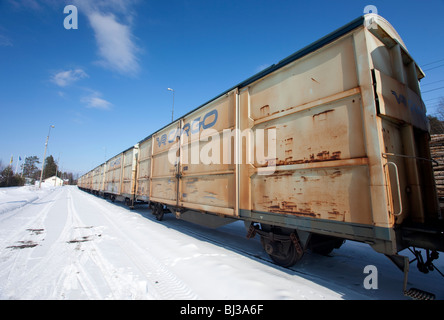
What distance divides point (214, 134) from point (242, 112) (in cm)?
99

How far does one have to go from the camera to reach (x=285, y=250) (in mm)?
3340

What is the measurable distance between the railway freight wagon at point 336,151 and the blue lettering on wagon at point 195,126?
0.63 meters

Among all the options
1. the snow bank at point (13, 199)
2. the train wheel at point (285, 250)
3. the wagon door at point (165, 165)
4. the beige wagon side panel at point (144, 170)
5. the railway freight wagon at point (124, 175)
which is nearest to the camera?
the train wheel at point (285, 250)

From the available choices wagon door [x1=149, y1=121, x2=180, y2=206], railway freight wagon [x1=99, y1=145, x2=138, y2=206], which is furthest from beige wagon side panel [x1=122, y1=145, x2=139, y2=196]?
wagon door [x1=149, y1=121, x2=180, y2=206]

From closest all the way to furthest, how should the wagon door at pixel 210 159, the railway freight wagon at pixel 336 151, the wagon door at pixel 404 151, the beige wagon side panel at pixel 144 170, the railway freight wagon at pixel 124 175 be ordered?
the railway freight wagon at pixel 336 151
the wagon door at pixel 404 151
the wagon door at pixel 210 159
the beige wagon side panel at pixel 144 170
the railway freight wagon at pixel 124 175

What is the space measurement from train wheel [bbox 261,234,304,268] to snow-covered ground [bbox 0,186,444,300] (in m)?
0.14

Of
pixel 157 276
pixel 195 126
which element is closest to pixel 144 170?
pixel 195 126

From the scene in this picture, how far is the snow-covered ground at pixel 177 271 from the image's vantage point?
2555mm

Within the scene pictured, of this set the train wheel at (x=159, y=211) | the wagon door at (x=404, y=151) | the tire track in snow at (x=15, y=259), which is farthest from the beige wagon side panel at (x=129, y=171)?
the wagon door at (x=404, y=151)

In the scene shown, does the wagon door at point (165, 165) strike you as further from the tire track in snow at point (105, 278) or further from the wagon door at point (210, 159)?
the tire track in snow at point (105, 278)

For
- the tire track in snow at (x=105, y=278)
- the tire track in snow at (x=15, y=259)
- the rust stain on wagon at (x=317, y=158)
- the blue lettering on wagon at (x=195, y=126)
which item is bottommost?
the tire track in snow at (x=105, y=278)

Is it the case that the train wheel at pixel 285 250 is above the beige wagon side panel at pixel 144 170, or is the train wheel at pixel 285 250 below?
below

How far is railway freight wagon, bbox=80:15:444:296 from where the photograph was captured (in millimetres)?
2254
